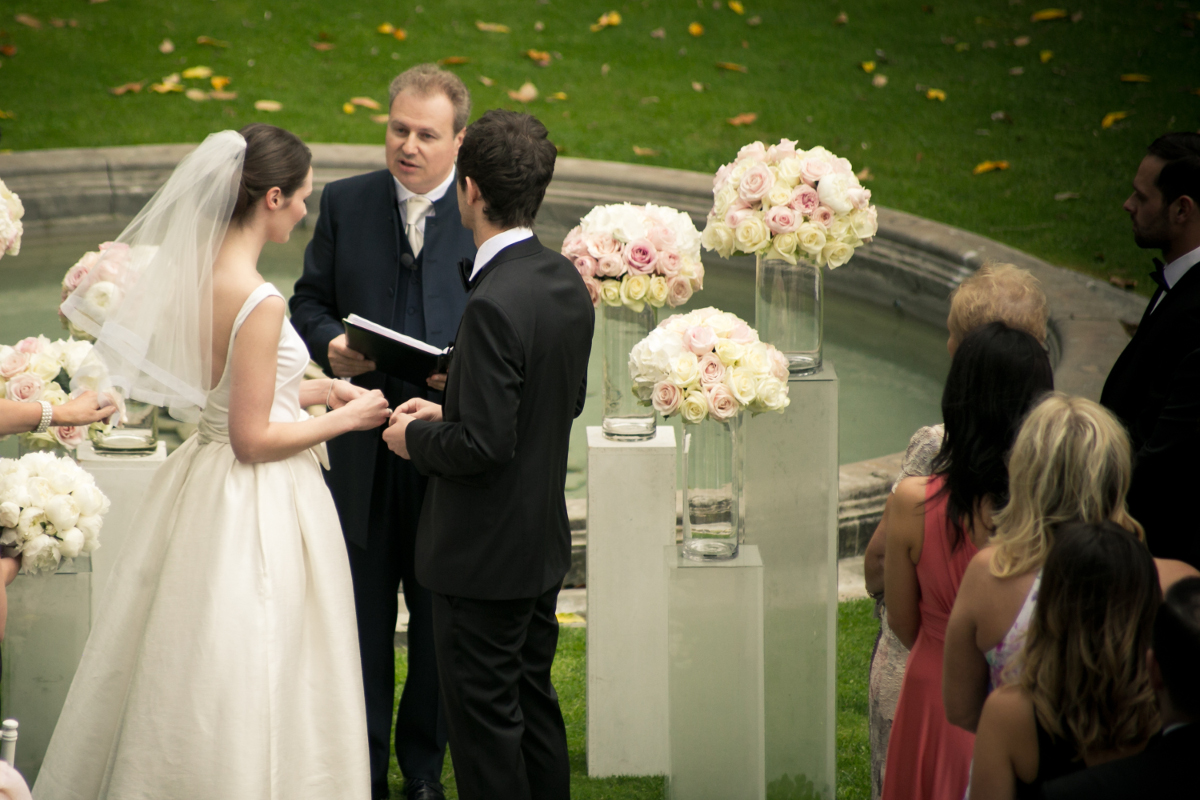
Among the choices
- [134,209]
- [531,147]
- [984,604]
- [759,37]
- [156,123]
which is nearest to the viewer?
[984,604]

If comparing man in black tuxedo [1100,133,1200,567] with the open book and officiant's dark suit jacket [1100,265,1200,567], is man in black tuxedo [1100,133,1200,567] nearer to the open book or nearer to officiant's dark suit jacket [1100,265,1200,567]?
officiant's dark suit jacket [1100,265,1200,567]

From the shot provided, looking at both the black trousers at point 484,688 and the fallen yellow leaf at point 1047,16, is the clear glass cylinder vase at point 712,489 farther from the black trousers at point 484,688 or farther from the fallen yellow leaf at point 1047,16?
the fallen yellow leaf at point 1047,16

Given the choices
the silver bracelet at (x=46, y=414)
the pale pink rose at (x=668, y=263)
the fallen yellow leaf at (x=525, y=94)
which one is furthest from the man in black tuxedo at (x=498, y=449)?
the fallen yellow leaf at (x=525, y=94)

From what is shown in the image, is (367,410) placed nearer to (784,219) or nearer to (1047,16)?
(784,219)

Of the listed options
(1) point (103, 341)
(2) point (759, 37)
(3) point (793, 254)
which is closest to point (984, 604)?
(3) point (793, 254)

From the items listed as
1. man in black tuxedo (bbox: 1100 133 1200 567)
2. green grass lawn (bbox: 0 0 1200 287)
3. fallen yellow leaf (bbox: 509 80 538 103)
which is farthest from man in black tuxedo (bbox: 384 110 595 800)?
fallen yellow leaf (bbox: 509 80 538 103)

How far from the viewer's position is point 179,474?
286 centimetres

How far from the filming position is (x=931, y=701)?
8.30 feet

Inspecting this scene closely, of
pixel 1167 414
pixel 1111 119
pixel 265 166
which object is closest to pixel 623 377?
pixel 265 166

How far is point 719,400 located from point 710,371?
73 mm

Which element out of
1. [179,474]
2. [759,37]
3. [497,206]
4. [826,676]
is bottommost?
[826,676]

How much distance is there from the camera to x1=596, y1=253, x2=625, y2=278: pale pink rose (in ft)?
10.6

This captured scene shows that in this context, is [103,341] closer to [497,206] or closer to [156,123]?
[497,206]

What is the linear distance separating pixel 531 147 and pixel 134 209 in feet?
22.9
